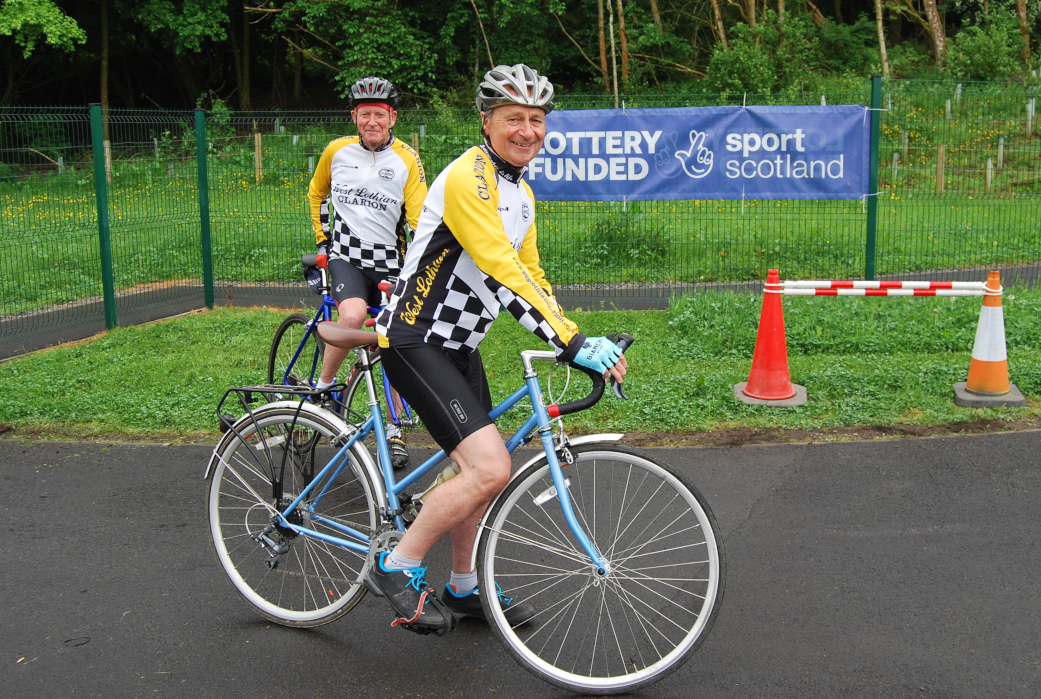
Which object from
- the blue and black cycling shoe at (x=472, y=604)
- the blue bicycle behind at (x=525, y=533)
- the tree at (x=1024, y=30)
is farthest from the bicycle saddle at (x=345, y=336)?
the tree at (x=1024, y=30)

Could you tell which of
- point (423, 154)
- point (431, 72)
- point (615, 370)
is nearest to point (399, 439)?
point (615, 370)

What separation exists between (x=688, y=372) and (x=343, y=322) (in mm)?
2920

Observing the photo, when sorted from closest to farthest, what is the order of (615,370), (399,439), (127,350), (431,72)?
(615,370)
(399,439)
(127,350)
(431,72)

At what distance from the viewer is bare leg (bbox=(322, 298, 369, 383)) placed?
220 inches

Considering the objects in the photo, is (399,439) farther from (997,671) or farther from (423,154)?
(423,154)

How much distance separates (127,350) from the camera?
859cm

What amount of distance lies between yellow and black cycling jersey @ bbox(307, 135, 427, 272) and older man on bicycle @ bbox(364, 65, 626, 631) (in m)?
2.45

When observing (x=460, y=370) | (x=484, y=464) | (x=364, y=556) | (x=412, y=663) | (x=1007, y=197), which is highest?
(x=1007, y=197)

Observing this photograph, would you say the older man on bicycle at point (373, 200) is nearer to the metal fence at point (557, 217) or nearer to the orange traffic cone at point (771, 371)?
the orange traffic cone at point (771, 371)

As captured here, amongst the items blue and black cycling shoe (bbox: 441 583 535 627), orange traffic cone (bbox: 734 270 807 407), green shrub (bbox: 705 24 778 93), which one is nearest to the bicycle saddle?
blue and black cycling shoe (bbox: 441 583 535 627)

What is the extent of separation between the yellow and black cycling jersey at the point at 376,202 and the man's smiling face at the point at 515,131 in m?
2.52

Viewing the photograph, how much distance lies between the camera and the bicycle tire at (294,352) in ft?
19.9

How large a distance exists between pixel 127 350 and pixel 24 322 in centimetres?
186

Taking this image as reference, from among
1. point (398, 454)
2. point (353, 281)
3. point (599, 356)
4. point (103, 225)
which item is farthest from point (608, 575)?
point (103, 225)
